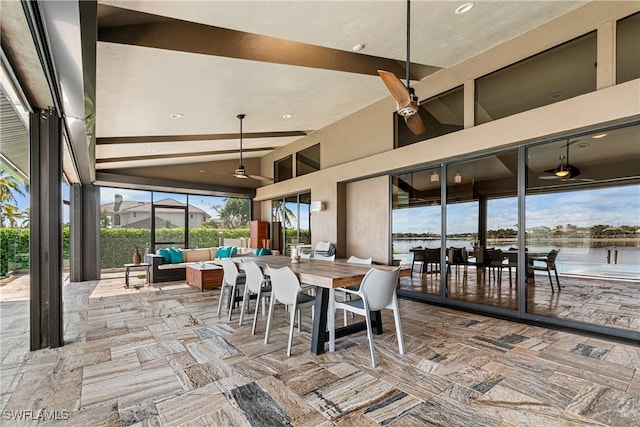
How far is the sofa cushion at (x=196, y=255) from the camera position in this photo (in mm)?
8555

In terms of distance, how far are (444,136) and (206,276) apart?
5.28 metres

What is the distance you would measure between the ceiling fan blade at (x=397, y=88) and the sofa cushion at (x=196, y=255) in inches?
298

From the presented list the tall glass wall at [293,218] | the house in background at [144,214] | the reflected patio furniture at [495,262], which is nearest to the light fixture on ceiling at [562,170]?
the reflected patio furniture at [495,262]

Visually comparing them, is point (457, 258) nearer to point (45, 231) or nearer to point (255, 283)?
point (255, 283)

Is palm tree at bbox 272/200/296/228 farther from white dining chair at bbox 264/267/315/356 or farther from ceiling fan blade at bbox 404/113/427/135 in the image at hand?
ceiling fan blade at bbox 404/113/427/135

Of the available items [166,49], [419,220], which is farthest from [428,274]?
[166,49]

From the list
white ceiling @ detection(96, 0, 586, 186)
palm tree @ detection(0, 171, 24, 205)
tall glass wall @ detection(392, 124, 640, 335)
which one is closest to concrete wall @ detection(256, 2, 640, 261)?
white ceiling @ detection(96, 0, 586, 186)

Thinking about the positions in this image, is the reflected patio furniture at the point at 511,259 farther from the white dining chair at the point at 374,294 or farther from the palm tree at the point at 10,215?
the palm tree at the point at 10,215

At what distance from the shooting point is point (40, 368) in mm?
2775

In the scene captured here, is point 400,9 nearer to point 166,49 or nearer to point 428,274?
point 166,49

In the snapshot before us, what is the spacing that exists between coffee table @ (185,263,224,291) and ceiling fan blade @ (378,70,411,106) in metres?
5.21

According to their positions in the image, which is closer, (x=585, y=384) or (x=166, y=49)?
(x=585, y=384)

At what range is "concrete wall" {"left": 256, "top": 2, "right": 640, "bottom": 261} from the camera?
3.31 meters

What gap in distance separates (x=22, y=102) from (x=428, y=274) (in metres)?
5.63
